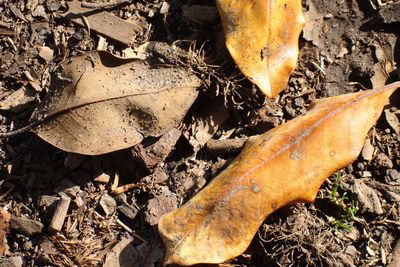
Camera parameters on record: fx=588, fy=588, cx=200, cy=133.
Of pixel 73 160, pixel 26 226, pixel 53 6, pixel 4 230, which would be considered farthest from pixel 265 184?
pixel 53 6

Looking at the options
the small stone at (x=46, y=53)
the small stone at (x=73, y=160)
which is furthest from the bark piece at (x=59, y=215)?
the small stone at (x=46, y=53)

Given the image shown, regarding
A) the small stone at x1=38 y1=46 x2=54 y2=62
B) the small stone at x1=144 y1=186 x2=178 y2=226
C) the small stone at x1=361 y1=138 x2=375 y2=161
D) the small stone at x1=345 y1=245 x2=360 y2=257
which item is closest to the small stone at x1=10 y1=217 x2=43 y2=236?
the small stone at x1=144 y1=186 x2=178 y2=226

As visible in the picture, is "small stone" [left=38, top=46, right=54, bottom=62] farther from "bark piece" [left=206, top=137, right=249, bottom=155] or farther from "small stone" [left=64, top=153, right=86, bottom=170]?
"bark piece" [left=206, top=137, right=249, bottom=155]

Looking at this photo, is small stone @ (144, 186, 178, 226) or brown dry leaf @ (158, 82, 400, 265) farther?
small stone @ (144, 186, 178, 226)

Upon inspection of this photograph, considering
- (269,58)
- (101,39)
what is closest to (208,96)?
(269,58)

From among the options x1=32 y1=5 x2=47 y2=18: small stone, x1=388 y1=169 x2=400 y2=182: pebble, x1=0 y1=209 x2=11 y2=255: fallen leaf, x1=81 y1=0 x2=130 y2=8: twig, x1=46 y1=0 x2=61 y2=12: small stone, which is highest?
x1=81 y1=0 x2=130 y2=8: twig

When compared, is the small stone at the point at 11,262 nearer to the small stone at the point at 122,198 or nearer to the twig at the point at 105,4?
the small stone at the point at 122,198
